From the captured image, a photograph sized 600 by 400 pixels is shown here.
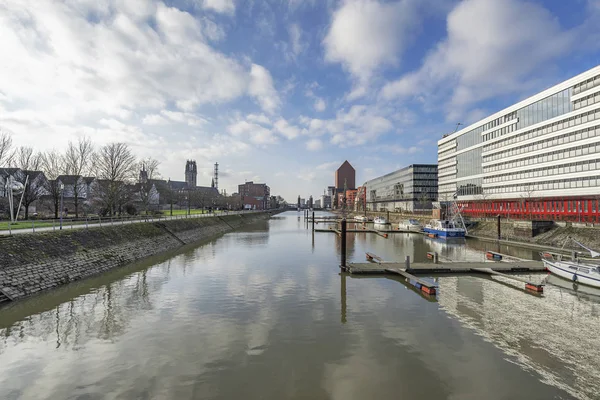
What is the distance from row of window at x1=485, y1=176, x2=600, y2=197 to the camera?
53.8m

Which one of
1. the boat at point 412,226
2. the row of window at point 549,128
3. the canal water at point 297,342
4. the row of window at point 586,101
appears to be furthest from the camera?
the boat at point 412,226

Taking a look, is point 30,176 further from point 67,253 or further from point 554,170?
point 554,170

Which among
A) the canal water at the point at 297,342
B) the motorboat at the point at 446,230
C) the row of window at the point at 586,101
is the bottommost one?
the canal water at the point at 297,342

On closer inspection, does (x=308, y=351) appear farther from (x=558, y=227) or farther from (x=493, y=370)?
(x=558, y=227)

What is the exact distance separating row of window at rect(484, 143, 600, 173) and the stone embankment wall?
70.7 metres

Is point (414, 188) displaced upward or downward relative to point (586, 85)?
downward

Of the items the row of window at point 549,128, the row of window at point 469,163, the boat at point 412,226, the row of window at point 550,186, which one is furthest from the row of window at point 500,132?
the boat at point 412,226

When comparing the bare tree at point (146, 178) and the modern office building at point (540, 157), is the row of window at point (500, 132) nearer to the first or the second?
the modern office building at point (540, 157)

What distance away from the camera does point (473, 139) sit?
8950 centimetres

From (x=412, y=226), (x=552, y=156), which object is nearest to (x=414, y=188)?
(x=412, y=226)

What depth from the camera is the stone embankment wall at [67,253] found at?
2037 centimetres

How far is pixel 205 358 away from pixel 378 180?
620 ft

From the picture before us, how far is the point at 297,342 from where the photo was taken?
570 inches

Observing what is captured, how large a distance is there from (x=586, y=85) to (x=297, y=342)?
6918 cm
